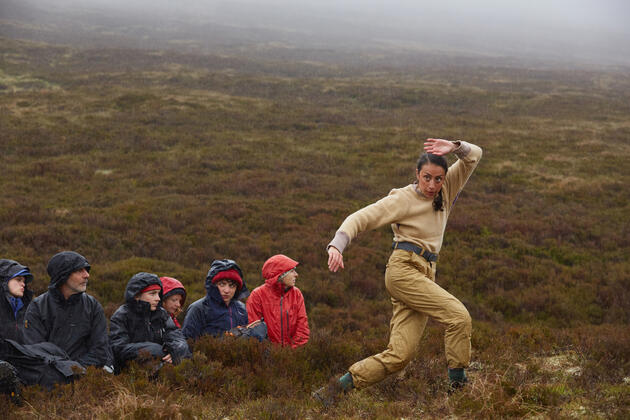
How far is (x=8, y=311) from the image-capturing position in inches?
190

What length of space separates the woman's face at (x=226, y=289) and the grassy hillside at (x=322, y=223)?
2.32 ft

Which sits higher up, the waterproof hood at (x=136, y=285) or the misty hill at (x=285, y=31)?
the misty hill at (x=285, y=31)

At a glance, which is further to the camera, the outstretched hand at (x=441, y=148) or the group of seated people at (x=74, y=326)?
the group of seated people at (x=74, y=326)

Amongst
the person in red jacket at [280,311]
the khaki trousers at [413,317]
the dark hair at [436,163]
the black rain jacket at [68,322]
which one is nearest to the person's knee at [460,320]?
the khaki trousers at [413,317]

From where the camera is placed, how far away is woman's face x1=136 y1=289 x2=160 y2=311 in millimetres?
5316

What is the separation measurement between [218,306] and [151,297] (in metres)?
1.13

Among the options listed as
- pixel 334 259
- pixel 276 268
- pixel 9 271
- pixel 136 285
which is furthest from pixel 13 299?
pixel 334 259

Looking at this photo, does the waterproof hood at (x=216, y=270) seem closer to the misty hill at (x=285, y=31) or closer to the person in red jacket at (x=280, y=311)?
the person in red jacket at (x=280, y=311)

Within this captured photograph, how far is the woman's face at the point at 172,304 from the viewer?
19.9 feet

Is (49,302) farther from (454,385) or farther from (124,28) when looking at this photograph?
(124,28)

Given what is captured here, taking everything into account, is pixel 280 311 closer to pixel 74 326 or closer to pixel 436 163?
pixel 74 326

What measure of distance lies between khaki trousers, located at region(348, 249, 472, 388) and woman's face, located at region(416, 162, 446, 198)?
560 millimetres

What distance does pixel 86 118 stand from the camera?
1025 inches

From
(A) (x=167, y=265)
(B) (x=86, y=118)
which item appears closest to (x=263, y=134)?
(B) (x=86, y=118)
